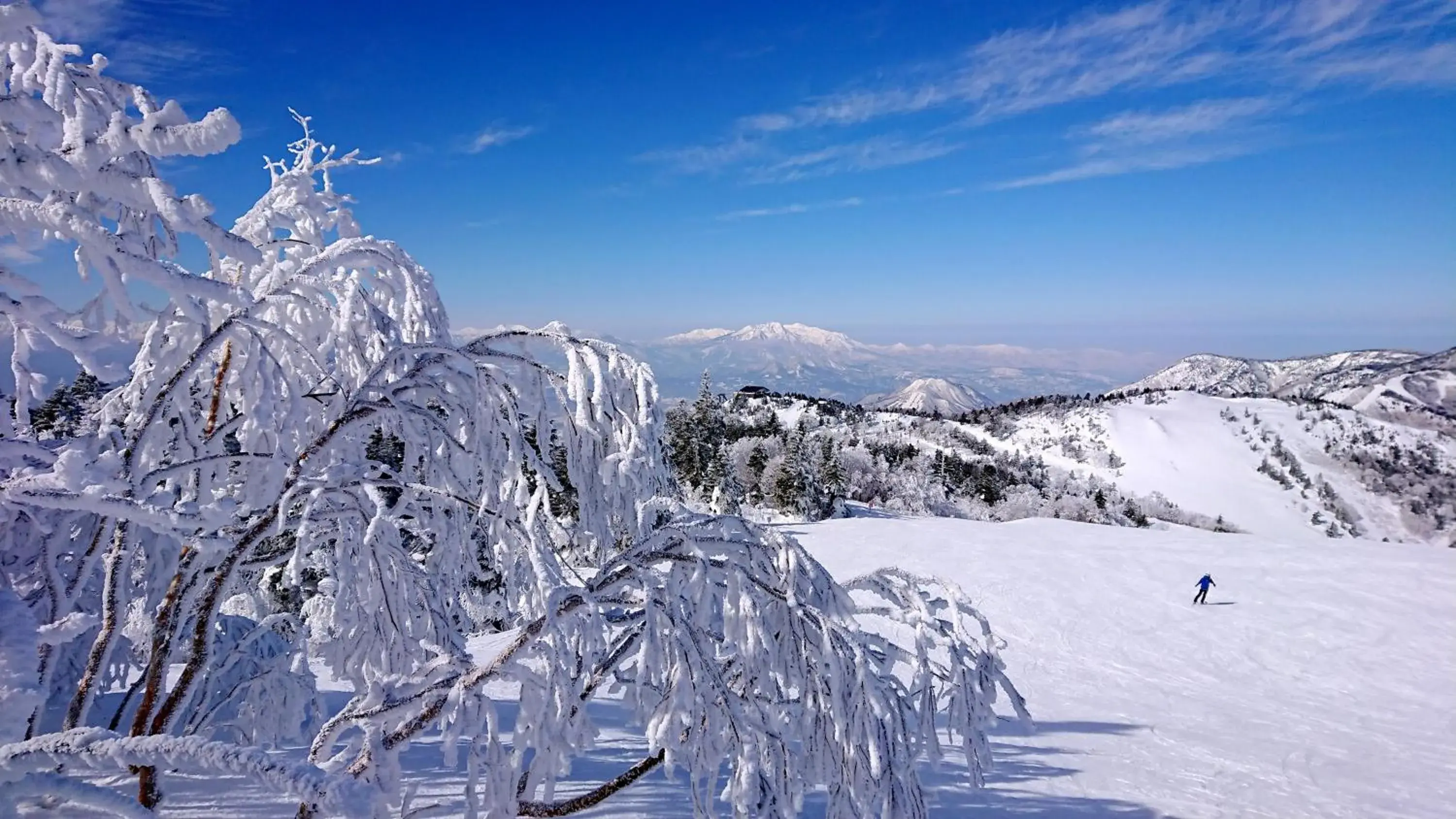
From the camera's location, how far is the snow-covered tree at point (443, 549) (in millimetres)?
3262

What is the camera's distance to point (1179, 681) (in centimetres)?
1502

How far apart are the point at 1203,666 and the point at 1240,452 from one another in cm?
7432

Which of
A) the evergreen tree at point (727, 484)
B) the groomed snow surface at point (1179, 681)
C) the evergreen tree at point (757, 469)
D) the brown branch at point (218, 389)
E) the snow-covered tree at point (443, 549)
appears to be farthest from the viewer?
the evergreen tree at point (757, 469)

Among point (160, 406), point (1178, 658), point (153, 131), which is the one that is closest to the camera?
point (153, 131)

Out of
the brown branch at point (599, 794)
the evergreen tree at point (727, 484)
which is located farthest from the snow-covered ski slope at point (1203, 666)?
the evergreen tree at point (727, 484)

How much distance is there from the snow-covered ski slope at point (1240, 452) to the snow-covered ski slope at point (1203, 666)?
4620 cm

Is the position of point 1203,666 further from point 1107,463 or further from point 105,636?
point 1107,463

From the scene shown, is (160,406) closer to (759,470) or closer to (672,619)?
(672,619)

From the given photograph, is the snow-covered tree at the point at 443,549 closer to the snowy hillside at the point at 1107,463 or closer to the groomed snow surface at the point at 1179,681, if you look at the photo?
the groomed snow surface at the point at 1179,681

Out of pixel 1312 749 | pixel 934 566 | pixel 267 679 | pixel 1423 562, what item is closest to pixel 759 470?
pixel 934 566

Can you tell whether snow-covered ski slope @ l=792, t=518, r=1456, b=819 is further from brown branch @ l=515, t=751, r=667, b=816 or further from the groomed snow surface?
brown branch @ l=515, t=751, r=667, b=816

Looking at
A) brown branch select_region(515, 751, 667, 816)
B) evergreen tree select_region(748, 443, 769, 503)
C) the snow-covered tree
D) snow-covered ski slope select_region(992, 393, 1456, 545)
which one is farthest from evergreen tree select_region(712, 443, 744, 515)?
snow-covered ski slope select_region(992, 393, 1456, 545)

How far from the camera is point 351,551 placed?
4.27m

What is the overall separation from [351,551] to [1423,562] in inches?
1234
